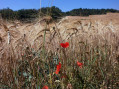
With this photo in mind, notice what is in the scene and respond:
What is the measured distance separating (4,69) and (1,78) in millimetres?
79

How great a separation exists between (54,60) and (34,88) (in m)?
0.45

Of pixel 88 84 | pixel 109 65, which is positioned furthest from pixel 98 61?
pixel 88 84

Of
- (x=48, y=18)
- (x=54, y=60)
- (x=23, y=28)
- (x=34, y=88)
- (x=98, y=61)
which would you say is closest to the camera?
(x=48, y=18)

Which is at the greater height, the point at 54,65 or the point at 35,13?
the point at 35,13

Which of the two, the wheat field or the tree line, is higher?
the tree line

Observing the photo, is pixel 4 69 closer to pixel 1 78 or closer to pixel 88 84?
pixel 1 78

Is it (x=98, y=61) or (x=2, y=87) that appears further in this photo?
(x=98, y=61)

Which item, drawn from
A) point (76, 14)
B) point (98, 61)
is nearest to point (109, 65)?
point (98, 61)

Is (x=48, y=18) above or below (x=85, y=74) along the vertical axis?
above

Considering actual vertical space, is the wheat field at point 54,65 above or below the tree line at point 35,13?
below

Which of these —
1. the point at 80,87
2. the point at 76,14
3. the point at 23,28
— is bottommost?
the point at 80,87

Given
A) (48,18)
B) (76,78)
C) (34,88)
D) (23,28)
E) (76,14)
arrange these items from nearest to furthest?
(48,18) < (34,88) < (76,78) < (23,28) < (76,14)

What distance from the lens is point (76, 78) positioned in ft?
3.09

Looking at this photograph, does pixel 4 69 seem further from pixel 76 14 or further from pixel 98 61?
pixel 76 14
